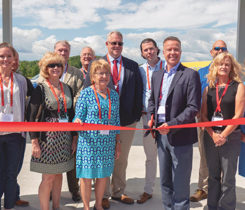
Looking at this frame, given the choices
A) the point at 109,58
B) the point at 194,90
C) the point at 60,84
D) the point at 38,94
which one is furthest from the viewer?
the point at 109,58

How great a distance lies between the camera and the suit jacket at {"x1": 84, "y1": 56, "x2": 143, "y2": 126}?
3654 millimetres

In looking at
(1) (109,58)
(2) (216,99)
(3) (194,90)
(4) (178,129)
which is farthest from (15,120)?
(2) (216,99)

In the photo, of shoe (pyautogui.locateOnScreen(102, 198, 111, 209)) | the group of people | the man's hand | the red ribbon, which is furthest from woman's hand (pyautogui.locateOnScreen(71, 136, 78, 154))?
the man's hand

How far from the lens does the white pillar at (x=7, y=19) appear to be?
7.68m

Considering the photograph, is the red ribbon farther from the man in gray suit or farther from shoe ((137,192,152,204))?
shoe ((137,192,152,204))

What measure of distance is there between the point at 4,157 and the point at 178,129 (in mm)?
2098

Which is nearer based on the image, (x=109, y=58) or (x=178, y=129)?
(x=178, y=129)

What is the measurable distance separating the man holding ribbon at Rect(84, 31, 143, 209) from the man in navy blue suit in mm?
682

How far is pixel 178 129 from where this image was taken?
2.83m

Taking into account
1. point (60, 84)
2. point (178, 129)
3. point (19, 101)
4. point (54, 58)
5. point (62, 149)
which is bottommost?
point (62, 149)

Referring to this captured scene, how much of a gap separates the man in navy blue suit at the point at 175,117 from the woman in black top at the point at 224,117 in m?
0.26

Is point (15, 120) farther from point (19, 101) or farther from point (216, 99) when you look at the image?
point (216, 99)

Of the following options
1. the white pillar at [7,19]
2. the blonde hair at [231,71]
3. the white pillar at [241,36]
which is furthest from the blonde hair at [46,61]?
the white pillar at [241,36]

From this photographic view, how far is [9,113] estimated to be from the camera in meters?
2.99
